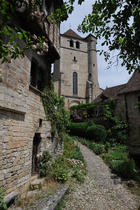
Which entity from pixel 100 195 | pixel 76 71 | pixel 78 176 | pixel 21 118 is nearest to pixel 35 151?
pixel 21 118

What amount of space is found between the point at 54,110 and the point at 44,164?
2.88 metres

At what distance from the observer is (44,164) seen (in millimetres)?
6203

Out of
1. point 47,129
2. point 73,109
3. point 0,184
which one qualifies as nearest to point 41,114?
point 47,129

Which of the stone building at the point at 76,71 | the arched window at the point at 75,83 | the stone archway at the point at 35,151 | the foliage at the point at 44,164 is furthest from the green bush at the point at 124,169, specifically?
the arched window at the point at 75,83

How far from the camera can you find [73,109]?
2031 centimetres

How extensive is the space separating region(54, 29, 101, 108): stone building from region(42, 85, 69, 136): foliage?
1666 cm

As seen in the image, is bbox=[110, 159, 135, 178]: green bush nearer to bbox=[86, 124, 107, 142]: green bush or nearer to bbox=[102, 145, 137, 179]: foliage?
bbox=[102, 145, 137, 179]: foliage

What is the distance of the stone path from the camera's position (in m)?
4.81

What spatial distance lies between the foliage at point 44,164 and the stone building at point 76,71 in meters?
19.0

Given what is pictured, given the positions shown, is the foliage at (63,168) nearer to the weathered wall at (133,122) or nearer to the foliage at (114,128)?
the weathered wall at (133,122)

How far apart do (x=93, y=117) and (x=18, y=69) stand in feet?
43.5

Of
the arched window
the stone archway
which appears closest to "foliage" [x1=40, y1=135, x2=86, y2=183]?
the stone archway

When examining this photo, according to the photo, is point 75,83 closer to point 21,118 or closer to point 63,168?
point 63,168

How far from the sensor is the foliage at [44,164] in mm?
6057
